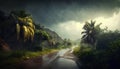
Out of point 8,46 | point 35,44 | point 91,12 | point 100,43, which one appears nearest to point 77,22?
point 91,12

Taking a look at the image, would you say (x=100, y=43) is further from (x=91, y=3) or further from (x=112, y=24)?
(x=91, y=3)

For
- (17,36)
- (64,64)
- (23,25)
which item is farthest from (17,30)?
(64,64)

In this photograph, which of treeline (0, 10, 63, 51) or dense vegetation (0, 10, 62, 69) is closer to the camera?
dense vegetation (0, 10, 62, 69)

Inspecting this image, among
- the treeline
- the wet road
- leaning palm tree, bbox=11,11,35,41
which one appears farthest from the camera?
leaning palm tree, bbox=11,11,35,41

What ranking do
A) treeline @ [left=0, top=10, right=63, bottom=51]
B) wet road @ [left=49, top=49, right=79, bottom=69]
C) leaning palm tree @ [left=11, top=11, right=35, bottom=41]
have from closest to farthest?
wet road @ [left=49, top=49, right=79, bottom=69], treeline @ [left=0, top=10, right=63, bottom=51], leaning palm tree @ [left=11, top=11, right=35, bottom=41]

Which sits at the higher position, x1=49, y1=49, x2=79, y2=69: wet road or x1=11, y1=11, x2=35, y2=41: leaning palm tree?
x1=11, y1=11, x2=35, y2=41: leaning palm tree

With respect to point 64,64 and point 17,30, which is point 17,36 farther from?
point 64,64

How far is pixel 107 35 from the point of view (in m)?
20.7

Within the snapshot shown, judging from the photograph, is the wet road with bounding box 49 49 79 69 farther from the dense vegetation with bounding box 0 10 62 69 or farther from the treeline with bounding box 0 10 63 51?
the treeline with bounding box 0 10 63 51

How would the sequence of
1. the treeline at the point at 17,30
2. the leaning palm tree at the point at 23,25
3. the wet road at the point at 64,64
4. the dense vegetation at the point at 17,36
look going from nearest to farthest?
the wet road at the point at 64,64
the dense vegetation at the point at 17,36
the treeline at the point at 17,30
the leaning palm tree at the point at 23,25

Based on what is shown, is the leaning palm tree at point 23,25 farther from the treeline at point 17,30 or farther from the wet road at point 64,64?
the wet road at point 64,64

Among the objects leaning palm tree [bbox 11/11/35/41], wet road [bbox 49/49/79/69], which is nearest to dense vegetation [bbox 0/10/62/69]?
leaning palm tree [bbox 11/11/35/41]

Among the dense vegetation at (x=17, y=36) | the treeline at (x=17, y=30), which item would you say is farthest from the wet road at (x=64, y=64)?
the treeline at (x=17, y=30)

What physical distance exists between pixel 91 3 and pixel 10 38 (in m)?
11.0
